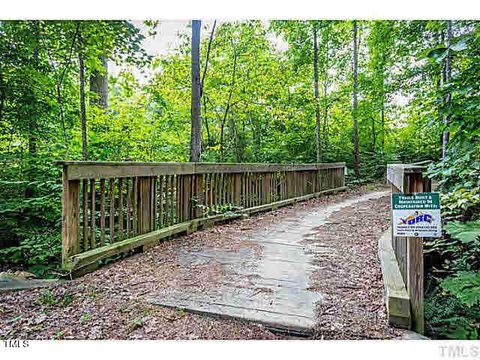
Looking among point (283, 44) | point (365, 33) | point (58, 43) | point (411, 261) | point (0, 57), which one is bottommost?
point (411, 261)

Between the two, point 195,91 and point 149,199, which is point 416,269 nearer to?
point 149,199

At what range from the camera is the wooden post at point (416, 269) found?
5.72 ft

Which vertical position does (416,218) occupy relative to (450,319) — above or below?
above

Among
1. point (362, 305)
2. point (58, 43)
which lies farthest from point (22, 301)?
point (58, 43)

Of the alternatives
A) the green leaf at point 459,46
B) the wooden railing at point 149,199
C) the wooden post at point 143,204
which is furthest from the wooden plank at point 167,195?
the green leaf at point 459,46

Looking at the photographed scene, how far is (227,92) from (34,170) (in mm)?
4786

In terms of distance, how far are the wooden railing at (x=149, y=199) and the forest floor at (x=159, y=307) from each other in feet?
0.78

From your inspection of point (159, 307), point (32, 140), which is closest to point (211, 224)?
point (159, 307)

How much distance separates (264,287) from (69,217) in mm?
1522

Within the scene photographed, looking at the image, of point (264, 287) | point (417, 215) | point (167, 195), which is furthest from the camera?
point (167, 195)

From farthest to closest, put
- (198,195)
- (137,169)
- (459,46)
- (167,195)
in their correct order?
(198,195) → (167,195) → (137,169) → (459,46)

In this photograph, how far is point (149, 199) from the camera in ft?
11.0

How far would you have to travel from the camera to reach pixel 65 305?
6.66 feet

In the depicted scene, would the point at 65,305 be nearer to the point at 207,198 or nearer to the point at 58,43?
the point at 207,198
